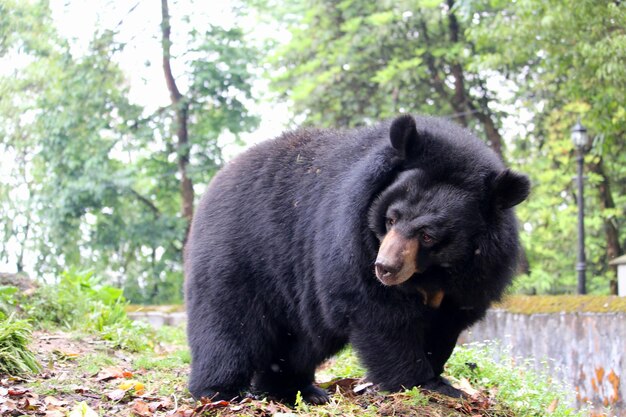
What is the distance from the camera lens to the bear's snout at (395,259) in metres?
3.59

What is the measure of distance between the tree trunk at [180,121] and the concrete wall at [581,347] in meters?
8.98

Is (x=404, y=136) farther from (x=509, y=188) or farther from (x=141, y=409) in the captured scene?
(x=141, y=409)

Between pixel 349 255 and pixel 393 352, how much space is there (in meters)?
0.51

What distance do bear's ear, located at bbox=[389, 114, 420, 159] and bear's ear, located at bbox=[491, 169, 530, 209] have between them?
0.42 m

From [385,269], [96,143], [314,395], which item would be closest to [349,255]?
[385,269]

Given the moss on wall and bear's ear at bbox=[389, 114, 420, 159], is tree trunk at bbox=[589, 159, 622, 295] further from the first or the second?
bear's ear at bbox=[389, 114, 420, 159]

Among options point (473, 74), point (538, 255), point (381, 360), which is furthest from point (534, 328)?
point (473, 74)

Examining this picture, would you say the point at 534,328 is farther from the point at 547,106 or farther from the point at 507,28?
the point at 547,106

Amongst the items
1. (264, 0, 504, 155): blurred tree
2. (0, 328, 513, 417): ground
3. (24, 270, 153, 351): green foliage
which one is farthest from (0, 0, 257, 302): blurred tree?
(0, 328, 513, 417): ground

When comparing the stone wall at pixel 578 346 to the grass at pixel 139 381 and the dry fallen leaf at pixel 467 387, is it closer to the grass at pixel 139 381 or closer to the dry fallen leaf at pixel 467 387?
the grass at pixel 139 381

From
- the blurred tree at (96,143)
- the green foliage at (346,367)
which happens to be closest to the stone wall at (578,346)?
the green foliage at (346,367)

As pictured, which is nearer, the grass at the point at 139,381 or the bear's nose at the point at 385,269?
the bear's nose at the point at 385,269

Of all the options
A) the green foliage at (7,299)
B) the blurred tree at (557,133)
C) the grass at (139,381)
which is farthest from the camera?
the blurred tree at (557,133)

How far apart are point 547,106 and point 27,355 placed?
14627mm
